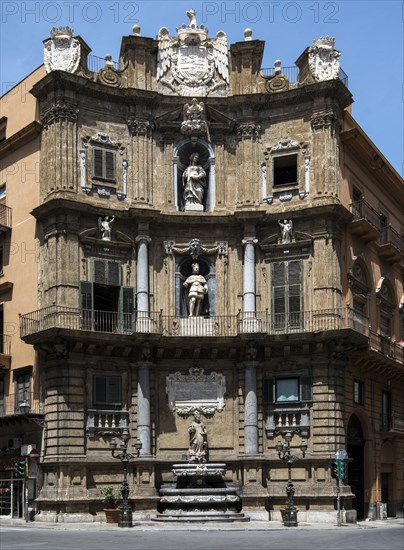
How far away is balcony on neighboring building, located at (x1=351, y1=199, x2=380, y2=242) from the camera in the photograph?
47000mm

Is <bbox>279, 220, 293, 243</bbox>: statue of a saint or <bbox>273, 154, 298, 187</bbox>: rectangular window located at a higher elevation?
<bbox>273, 154, 298, 187</bbox>: rectangular window

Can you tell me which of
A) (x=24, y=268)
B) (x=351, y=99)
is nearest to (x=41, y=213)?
(x=24, y=268)

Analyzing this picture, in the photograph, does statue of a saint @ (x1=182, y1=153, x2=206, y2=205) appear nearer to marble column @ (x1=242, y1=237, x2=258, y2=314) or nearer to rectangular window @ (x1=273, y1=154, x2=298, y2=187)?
marble column @ (x1=242, y1=237, x2=258, y2=314)

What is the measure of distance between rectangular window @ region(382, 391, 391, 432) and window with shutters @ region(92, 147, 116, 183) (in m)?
17.9

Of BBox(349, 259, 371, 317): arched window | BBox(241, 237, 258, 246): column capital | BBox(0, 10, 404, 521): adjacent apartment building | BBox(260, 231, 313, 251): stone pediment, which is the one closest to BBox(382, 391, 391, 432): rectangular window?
BBox(0, 10, 404, 521): adjacent apartment building

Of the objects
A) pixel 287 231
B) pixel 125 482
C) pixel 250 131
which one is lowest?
pixel 125 482

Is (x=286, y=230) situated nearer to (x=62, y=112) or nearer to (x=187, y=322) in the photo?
(x=187, y=322)

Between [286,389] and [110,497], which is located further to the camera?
[286,389]

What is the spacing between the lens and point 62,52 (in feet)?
151

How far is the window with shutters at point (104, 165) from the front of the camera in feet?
150

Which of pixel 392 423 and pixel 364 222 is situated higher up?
pixel 364 222

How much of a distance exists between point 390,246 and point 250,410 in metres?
12.8

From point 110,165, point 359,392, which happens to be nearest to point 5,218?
point 110,165

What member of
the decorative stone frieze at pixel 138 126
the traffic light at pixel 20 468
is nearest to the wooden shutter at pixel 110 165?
the decorative stone frieze at pixel 138 126
